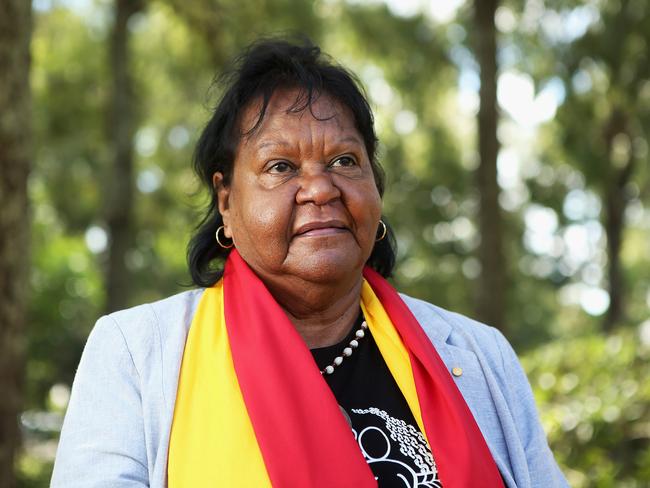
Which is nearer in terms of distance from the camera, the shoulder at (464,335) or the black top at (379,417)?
the black top at (379,417)

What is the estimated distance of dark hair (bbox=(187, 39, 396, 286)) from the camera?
2.92 metres

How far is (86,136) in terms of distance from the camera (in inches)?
628

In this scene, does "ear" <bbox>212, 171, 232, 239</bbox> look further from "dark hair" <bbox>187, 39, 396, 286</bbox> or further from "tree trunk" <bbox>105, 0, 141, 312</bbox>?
"tree trunk" <bbox>105, 0, 141, 312</bbox>

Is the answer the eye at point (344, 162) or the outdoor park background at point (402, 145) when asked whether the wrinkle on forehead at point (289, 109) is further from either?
the outdoor park background at point (402, 145)

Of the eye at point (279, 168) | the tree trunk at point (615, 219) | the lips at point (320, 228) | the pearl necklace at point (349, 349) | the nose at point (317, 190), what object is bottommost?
the pearl necklace at point (349, 349)

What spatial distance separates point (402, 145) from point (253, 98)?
15.2 m

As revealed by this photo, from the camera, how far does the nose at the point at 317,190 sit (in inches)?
107

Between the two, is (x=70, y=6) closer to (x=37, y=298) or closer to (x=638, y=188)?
(x=37, y=298)

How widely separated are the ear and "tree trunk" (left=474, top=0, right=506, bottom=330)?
5.70 m

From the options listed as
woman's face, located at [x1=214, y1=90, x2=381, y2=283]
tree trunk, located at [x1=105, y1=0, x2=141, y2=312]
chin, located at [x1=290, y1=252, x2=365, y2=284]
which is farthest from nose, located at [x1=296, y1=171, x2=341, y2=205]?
tree trunk, located at [x1=105, y1=0, x2=141, y2=312]

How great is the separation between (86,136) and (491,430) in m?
14.1

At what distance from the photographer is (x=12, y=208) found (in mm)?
4762

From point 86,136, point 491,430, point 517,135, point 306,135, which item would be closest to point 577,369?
point 491,430

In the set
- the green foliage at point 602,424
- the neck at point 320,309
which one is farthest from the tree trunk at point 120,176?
the neck at point 320,309
